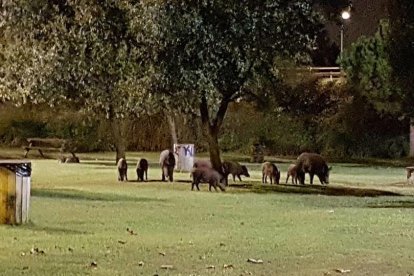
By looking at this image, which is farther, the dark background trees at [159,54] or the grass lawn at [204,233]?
the dark background trees at [159,54]

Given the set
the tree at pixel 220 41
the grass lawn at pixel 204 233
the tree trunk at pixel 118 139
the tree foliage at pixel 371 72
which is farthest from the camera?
the tree trunk at pixel 118 139

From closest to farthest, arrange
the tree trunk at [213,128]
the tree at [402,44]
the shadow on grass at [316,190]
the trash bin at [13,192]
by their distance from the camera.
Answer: the trash bin at [13,192] → the shadow on grass at [316,190] → the tree at [402,44] → the tree trunk at [213,128]

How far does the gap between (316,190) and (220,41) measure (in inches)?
211

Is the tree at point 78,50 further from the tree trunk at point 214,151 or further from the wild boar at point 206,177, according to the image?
the wild boar at point 206,177

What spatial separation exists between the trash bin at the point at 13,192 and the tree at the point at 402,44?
15670 millimetres

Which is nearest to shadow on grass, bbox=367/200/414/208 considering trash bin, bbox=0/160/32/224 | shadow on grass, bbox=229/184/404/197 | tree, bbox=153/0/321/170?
shadow on grass, bbox=229/184/404/197

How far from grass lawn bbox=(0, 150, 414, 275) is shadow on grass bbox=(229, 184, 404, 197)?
835 millimetres

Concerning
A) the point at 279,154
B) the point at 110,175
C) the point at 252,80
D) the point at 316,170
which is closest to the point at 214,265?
the point at 252,80

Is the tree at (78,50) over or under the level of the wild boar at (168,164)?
over

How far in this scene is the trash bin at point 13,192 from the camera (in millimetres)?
16766

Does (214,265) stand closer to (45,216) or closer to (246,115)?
(45,216)

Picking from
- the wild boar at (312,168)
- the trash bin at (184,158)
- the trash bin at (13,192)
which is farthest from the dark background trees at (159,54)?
the trash bin at (13,192)

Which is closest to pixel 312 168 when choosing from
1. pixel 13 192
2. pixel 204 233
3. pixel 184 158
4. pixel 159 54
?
pixel 159 54

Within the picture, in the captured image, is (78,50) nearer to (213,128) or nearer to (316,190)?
(213,128)
